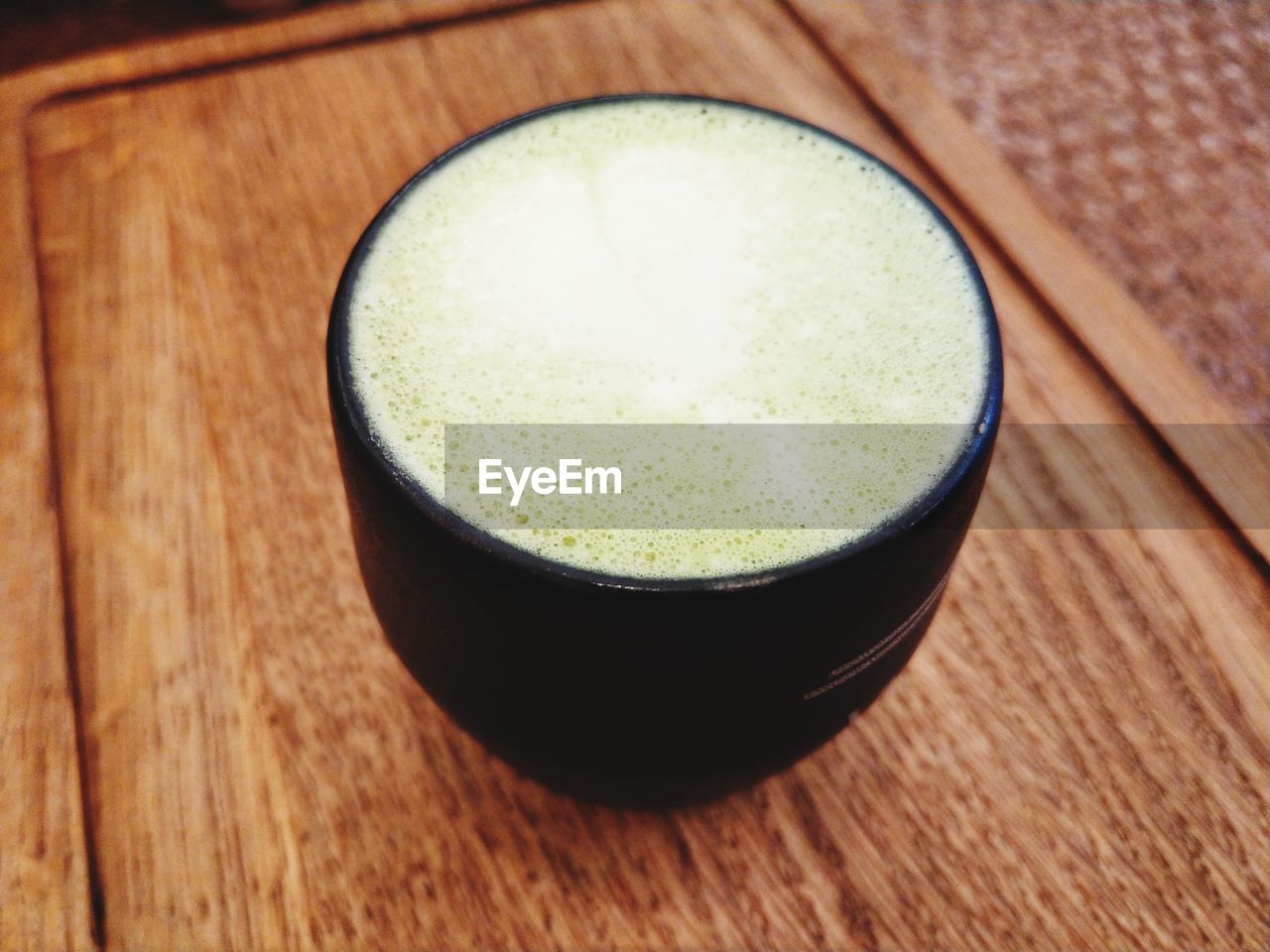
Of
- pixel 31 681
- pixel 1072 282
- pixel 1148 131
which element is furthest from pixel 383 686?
pixel 1148 131

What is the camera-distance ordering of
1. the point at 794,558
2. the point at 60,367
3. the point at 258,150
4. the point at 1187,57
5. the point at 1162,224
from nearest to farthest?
the point at 794,558 < the point at 60,367 < the point at 258,150 < the point at 1162,224 < the point at 1187,57

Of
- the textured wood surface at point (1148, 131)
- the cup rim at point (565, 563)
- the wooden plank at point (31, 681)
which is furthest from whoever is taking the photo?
the textured wood surface at point (1148, 131)

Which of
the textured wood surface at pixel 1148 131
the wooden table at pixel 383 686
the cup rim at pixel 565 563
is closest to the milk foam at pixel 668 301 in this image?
the cup rim at pixel 565 563

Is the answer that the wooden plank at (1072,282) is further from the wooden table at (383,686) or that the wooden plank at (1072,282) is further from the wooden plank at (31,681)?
the wooden plank at (31,681)

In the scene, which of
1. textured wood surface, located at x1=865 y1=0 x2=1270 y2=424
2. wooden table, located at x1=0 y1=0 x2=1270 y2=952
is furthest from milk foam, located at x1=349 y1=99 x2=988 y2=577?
textured wood surface, located at x1=865 y1=0 x2=1270 y2=424

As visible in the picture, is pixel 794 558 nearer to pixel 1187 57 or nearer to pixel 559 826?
pixel 559 826

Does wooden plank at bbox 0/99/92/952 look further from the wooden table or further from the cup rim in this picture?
the cup rim

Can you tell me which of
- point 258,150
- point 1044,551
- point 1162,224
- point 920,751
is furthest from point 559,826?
point 1162,224

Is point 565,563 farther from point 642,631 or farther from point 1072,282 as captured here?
point 1072,282
